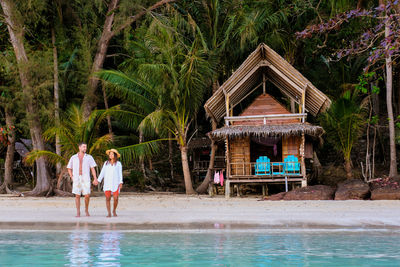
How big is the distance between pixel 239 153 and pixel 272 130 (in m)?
2.26

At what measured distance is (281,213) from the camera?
12.1 meters

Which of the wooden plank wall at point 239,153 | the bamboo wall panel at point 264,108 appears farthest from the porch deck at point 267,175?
the bamboo wall panel at point 264,108

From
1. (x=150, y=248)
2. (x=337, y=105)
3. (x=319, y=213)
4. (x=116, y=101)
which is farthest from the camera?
(x=116, y=101)

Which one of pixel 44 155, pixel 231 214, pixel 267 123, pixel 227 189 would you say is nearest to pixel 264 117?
pixel 267 123

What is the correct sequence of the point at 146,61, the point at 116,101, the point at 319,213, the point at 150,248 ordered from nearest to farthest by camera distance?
the point at 150,248, the point at 319,213, the point at 146,61, the point at 116,101

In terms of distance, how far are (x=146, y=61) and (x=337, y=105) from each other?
772 centimetres

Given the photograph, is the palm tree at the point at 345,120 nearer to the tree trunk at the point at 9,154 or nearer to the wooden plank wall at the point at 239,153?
the wooden plank wall at the point at 239,153

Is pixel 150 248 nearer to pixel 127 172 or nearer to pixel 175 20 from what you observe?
pixel 175 20

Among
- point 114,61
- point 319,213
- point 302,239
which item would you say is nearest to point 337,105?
point 319,213

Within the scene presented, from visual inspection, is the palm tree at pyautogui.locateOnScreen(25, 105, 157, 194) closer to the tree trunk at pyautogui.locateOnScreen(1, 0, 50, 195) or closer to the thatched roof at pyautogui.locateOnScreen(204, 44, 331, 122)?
the tree trunk at pyautogui.locateOnScreen(1, 0, 50, 195)

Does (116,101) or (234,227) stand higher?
(116,101)

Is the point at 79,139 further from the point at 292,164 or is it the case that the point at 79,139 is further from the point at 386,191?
the point at 386,191

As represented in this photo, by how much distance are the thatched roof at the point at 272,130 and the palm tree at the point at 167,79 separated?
2923 mm

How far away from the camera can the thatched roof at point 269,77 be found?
1823 cm
